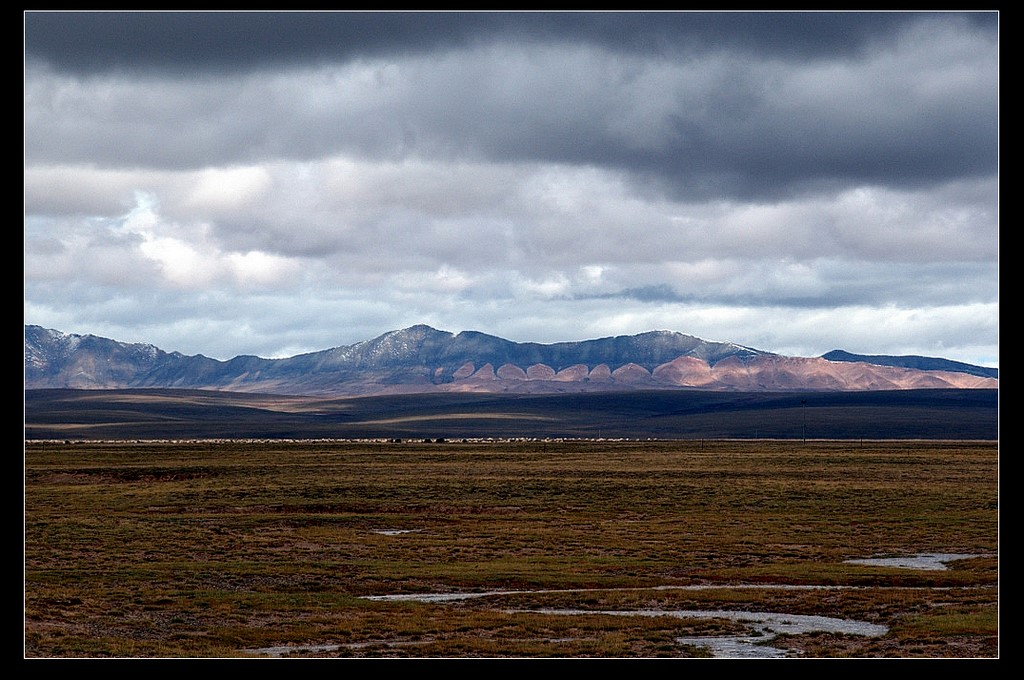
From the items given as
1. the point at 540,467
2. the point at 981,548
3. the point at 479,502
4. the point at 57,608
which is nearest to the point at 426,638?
the point at 57,608

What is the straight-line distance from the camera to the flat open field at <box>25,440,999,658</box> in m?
26.9

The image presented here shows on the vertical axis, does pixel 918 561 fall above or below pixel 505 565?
below

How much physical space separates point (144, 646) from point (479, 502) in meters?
47.7

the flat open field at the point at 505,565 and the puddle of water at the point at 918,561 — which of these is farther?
the puddle of water at the point at 918,561

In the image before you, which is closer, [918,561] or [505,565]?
[505,565]

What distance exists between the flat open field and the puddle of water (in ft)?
2.23

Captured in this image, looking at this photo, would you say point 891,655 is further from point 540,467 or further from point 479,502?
point 540,467

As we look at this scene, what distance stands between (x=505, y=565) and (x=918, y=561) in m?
16.9

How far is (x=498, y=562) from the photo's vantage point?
1688 inches

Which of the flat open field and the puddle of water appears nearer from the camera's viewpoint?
the flat open field

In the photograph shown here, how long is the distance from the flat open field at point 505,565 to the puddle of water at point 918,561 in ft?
2.23

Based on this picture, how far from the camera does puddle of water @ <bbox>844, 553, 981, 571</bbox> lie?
42469 millimetres

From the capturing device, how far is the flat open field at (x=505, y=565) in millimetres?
26922

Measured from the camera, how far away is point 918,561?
4434 centimetres
